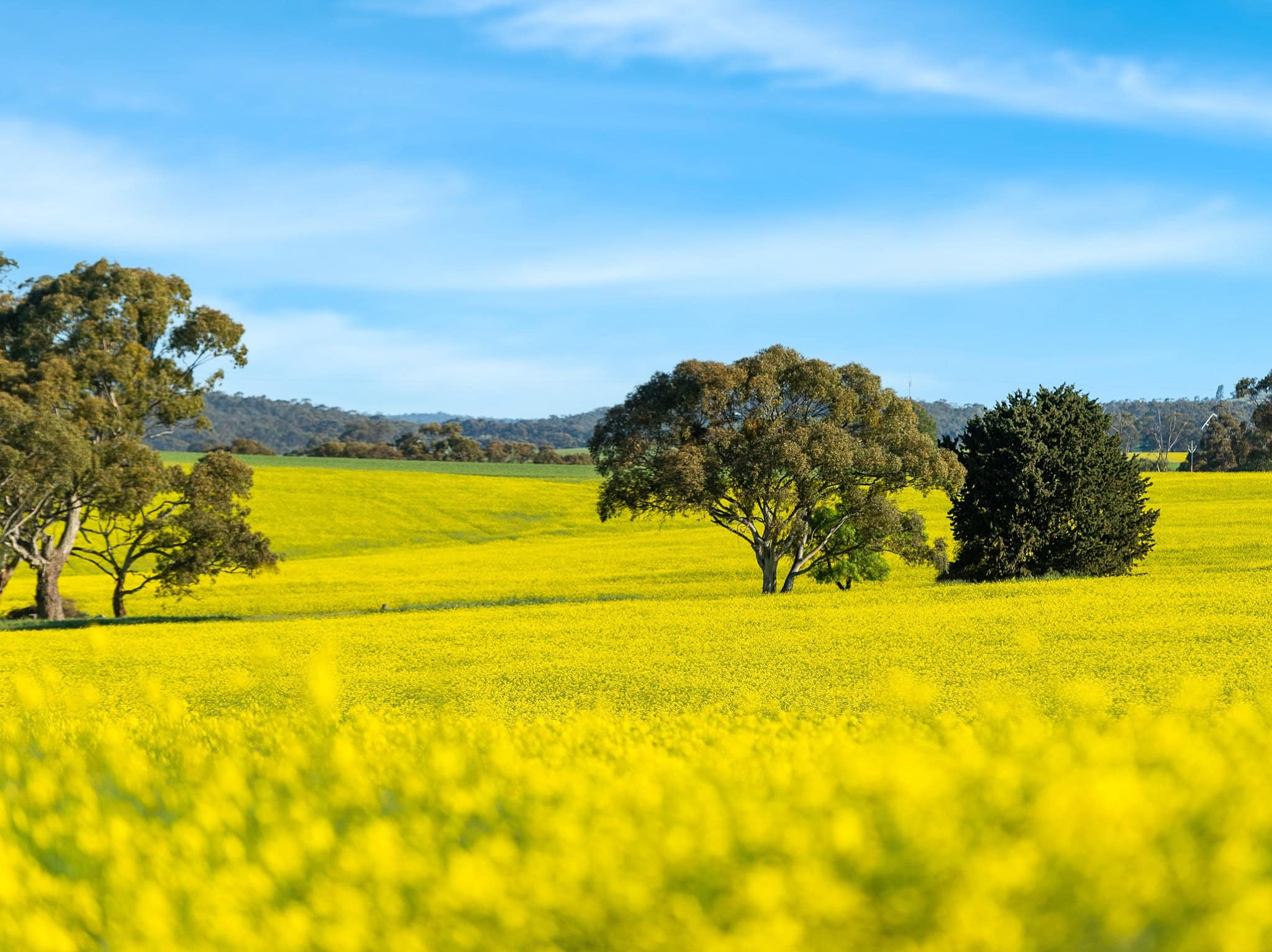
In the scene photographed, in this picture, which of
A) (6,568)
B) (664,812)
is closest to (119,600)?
(6,568)

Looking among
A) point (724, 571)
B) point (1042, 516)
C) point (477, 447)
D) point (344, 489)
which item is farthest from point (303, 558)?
point (477, 447)

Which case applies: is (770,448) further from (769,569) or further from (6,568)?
(6,568)

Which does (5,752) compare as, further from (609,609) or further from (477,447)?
(477,447)

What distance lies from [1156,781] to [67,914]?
15.9ft

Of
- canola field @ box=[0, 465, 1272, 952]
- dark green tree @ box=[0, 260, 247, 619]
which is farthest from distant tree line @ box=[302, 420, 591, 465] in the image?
canola field @ box=[0, 465, 1272, 952]

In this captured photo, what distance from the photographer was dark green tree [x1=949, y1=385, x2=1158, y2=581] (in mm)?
30141

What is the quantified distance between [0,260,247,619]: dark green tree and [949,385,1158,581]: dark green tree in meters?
26.9

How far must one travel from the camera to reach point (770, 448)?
1236 inches

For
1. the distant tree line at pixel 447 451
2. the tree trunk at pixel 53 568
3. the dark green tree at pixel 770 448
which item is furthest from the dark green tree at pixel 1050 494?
the distant tree line at pixel 447 451

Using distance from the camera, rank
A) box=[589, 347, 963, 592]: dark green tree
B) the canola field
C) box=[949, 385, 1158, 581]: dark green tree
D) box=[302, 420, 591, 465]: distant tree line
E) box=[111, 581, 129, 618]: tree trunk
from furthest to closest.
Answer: box=[302, 420, 591, 465]: distant tree line → box=[111, 581, 129, 618]: tree trunk → box=[589, 347, 963, 592]: dark green tree → box=[949, 385, 1158, 581]: dark green tree → the canola field

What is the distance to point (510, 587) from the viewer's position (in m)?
45.5

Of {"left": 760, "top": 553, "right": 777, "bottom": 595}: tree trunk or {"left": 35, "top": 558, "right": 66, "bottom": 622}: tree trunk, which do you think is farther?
{"left": 35, "top": 558, "right": 66, "bottom": 622}: tree trunk

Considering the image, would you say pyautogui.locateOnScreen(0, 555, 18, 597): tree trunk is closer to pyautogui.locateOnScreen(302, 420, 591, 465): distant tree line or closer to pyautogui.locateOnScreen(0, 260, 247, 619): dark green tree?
pyautogui.locateOnScreen(0, 260, 247, 619): dark green tree

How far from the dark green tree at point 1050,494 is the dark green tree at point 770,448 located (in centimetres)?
159
